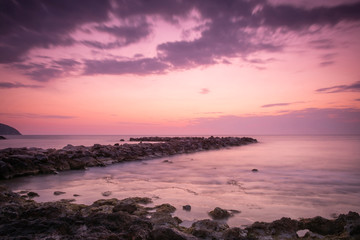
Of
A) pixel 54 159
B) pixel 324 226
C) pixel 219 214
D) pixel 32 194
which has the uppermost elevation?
pixel 54 159

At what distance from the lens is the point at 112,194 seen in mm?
6270

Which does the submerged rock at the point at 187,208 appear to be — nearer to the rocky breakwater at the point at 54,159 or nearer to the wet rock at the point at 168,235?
the wet rock at the point at 168,235

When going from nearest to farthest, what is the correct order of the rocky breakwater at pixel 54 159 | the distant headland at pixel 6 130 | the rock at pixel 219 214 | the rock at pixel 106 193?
the rock at pixel 219 214 → the rock at pixel 106 193 → the rocky breakwater at pixel 54 159 → the distant headland at pixel 6 130

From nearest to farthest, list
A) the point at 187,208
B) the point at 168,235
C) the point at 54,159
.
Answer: the point at 168,235 → the point at 187,208 → the point at 54,159

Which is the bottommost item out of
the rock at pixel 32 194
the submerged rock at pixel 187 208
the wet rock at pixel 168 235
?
the rock at pixel 32 194

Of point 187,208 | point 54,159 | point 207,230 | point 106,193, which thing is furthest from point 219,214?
point 54,159

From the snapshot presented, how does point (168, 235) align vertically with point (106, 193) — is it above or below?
above

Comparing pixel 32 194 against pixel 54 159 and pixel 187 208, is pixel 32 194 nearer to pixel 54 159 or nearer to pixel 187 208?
pixel 187 208

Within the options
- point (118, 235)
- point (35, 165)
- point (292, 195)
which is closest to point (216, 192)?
point (292, 195)

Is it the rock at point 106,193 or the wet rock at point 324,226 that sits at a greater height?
the wet rock at point 324,226

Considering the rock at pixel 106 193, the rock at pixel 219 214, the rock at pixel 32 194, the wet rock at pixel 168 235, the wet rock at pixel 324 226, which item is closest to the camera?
the wet rock at pixel 168 235

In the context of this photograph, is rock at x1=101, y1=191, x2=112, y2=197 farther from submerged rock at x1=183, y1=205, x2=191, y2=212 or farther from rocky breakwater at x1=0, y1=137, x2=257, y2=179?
rocky breakwater at x1=0, y1=137, x2=257, y2=179

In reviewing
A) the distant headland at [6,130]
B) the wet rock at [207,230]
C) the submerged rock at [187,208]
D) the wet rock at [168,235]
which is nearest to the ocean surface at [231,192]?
the submerged rock at [187,208]

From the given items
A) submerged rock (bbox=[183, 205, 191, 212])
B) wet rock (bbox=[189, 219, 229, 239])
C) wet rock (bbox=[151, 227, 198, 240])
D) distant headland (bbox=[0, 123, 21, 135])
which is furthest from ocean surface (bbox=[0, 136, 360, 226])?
distant headland (bbox=[0, 123, 21, 135])
